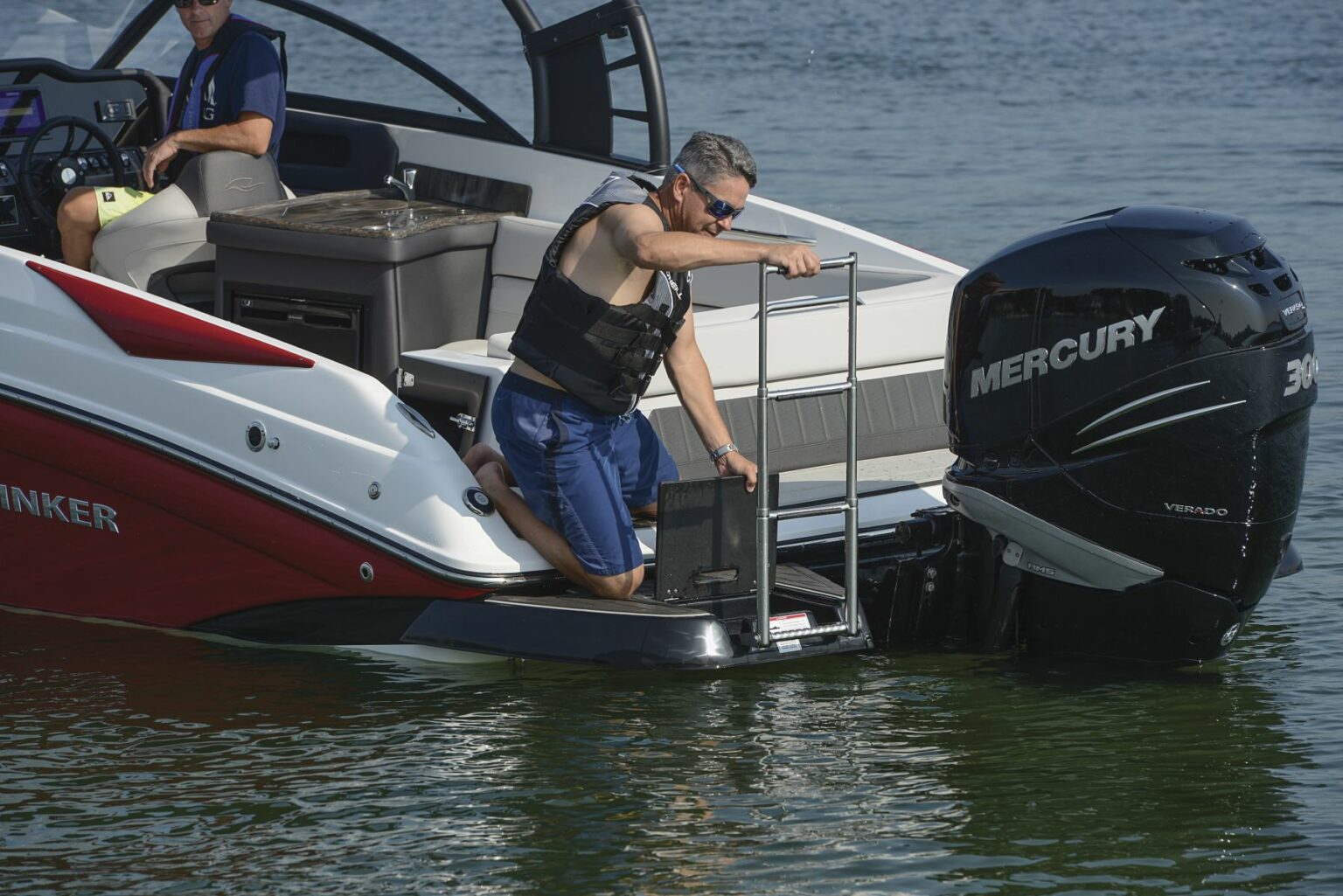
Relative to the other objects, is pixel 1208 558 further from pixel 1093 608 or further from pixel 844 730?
pixel 844 730

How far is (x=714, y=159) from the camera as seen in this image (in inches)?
146

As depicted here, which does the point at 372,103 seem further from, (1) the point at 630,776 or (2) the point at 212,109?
(1) the point at 630,776

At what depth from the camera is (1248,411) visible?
3666mm

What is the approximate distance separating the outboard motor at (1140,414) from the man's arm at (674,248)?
1.69ft

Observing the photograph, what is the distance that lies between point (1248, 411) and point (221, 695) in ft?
7.71

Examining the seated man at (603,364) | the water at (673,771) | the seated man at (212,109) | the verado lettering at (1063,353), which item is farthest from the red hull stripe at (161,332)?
the verado lettering at (1063,353)

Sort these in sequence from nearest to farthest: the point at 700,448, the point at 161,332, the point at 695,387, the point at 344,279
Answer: the point at 695,387
the point at 161,332
the point at 700,448
the point at 344,279

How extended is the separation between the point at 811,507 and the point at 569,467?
522 mm

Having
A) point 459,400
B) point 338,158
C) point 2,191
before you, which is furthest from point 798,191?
point 459,400

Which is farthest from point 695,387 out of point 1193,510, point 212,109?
point 212,109

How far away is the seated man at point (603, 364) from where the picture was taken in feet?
12.3

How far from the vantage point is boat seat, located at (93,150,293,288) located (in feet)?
16.7

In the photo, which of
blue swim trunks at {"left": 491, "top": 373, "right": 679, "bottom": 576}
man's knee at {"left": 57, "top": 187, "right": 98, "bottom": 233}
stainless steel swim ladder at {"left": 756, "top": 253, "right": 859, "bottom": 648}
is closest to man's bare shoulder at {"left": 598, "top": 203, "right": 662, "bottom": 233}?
stainless steel swim ladder at {"left": 756, "top": 253, "right": 859, "bottom": 648}

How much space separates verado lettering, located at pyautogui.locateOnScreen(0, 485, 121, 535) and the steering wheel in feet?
3.95
